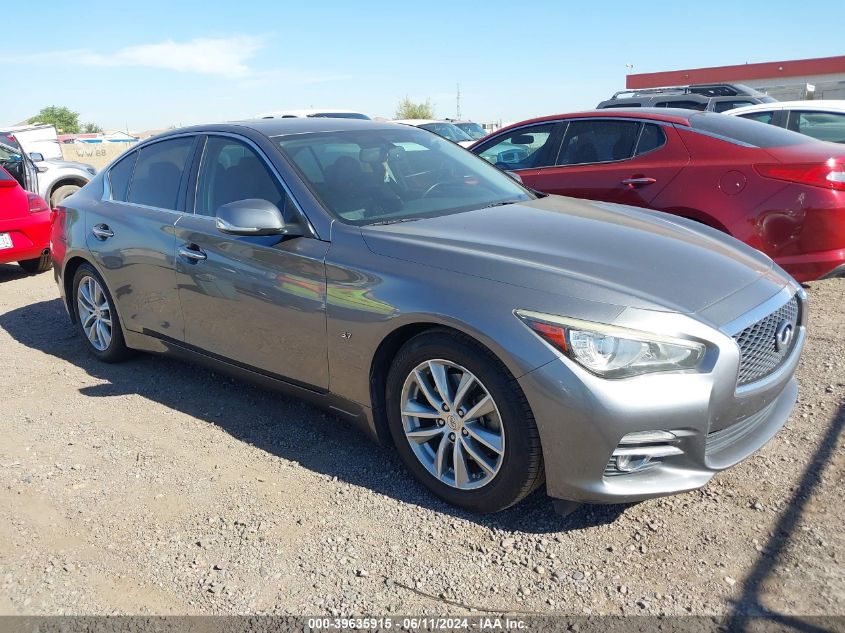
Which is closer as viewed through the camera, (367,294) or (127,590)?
(127,590)

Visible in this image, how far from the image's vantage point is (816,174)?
5.11m

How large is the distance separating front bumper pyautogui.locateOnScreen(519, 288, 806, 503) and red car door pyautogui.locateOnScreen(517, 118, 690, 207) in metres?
3.17

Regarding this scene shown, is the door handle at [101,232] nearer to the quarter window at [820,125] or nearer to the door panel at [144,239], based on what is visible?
the door panel at [144,239]

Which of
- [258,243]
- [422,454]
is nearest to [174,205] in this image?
[258,243]

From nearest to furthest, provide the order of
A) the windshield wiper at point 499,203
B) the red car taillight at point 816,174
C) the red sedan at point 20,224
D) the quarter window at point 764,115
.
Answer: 1. the windshield wiper at point 499,203
2. the red car taillight at point 816,174
3. the red sedan at point 20,224
4. the quarter window at point 764,115

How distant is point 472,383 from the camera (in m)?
3.02

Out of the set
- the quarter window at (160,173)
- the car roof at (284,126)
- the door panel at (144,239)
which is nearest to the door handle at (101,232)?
the door panel at (144,239)

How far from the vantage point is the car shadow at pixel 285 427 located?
3189 millimetres

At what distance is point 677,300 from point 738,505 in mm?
970

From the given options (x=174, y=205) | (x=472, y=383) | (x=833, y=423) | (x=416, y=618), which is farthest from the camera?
(x=174, y=205)

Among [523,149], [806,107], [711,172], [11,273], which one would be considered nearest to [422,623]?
[711,172]

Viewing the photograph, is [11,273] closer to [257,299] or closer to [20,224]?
[20,224]

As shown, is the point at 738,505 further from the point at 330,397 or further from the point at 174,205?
the point at 174,205

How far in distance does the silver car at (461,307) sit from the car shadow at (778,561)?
34 centimetres
